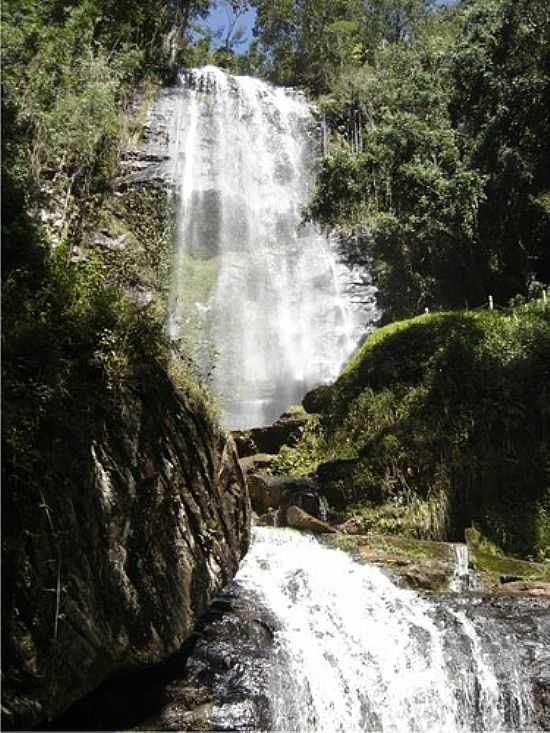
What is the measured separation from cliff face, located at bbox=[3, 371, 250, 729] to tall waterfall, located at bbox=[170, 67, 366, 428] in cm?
1225

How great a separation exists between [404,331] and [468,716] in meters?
10.5


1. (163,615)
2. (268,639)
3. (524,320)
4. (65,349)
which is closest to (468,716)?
(268,639)

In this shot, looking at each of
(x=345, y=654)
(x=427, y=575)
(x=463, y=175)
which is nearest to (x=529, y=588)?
(x=427, y=575)

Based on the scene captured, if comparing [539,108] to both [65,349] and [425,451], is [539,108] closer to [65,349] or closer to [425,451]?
[425,451]

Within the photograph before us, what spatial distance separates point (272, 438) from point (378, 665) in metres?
9.12

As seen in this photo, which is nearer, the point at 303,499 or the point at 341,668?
the point at 341,668

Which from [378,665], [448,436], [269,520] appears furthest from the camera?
[448,436]

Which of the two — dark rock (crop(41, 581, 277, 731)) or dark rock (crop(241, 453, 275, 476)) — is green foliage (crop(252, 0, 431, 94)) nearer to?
dark rock (crop(241, 453, 275, 476))

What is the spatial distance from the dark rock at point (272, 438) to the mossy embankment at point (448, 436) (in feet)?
1.07

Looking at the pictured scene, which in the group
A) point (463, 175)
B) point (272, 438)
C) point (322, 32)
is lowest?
point (272, 438)

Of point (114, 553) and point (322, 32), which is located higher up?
point (322, 32)

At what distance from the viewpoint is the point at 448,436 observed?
14211 mm

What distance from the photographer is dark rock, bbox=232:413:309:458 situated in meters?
16.7

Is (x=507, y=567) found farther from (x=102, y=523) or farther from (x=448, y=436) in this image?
(x=102, y=523)
